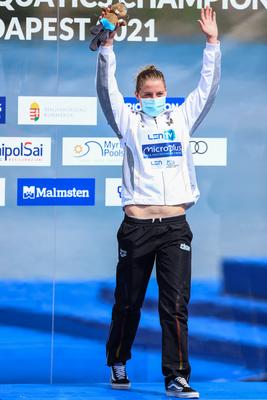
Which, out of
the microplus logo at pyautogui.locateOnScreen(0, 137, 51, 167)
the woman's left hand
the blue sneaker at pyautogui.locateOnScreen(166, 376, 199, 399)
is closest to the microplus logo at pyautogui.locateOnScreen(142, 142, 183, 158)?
the woman's left hand

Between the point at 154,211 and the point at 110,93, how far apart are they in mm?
656

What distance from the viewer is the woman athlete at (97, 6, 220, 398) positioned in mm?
5074

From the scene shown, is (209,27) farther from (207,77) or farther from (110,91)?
(110,91)

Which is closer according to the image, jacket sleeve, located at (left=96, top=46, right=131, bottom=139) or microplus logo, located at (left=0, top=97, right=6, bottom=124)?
jacket sleeve, located at (left=96, top=46, right=131, bottom=139)

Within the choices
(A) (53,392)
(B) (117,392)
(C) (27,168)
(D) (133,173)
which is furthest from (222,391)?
(C) (27,168)

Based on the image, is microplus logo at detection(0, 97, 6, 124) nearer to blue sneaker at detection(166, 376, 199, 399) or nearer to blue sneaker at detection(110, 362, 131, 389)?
blue sneaker at detection(110, 362, 131, 389)

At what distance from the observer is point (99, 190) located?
19.5ft

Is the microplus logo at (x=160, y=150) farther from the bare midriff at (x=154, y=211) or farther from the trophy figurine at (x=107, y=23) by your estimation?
the trophy figurine at (x=107, y=23)

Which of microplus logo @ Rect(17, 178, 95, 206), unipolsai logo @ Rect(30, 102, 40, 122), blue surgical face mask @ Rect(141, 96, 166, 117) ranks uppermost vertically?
unipolsai logo @ Rect(30, 102, 40, 122)

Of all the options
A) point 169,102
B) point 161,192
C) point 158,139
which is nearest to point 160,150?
point 158,139

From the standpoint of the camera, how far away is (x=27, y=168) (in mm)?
5922

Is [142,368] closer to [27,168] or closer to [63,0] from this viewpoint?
[27,168]

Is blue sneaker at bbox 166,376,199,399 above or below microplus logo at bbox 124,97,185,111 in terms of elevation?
below

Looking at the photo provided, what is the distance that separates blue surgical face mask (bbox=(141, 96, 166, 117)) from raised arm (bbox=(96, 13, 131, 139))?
0.11 meters
